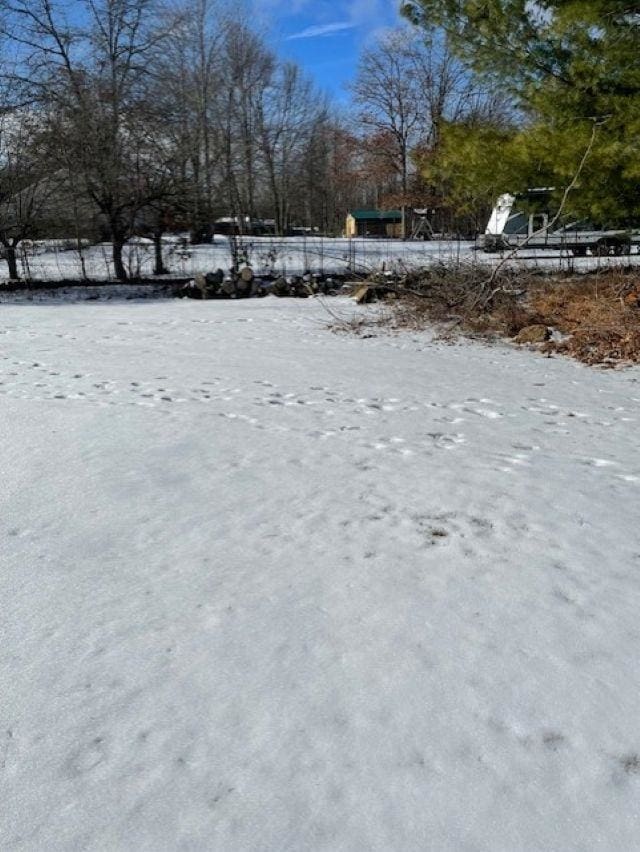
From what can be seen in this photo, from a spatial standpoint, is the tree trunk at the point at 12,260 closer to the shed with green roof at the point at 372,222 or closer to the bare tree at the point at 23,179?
the bare tree at the point at 23,179

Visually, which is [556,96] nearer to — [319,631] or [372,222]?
[319,631]

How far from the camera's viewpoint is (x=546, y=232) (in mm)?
10797

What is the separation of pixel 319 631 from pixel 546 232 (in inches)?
390

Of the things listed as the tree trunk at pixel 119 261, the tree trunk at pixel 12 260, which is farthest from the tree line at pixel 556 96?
the tree trunk at pixel 12 260

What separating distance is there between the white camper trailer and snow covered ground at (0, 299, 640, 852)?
649 cm

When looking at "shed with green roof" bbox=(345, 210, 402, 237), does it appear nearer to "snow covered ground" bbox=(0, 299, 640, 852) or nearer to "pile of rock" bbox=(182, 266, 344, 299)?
"pile of rock" bbox=(182, 266, 344, 299)

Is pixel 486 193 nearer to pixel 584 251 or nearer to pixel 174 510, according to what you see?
pixel 174 510

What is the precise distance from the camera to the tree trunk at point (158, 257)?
782 inches

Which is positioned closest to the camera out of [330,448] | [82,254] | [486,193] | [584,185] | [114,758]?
[114,758]

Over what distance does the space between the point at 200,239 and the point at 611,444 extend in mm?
24433

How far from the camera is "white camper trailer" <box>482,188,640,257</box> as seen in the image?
11.0 m

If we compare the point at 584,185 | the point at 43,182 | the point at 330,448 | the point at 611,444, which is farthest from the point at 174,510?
the point at 43,182

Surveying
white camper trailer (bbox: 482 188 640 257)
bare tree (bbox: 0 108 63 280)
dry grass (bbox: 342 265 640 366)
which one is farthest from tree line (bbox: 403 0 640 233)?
A: bare tree (bbox: 0 108 63 280)

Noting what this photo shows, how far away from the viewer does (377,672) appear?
94.3 inches
